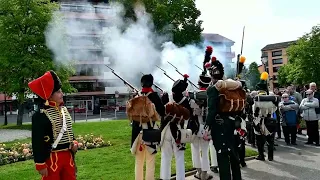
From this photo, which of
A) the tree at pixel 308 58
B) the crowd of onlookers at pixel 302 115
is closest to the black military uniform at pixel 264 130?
the crowd of onlookers at pixel 302 115

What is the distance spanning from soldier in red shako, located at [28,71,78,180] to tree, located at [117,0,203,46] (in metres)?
30.9

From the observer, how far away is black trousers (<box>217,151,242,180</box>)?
6688 mm

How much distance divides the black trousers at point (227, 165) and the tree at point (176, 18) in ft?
97.4

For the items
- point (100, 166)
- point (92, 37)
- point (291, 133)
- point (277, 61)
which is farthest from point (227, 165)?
point (277, 61)

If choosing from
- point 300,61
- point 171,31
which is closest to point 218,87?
point 171,31

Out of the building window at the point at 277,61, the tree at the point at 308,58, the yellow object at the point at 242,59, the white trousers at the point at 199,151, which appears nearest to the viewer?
the white trousers at the point at 199,151

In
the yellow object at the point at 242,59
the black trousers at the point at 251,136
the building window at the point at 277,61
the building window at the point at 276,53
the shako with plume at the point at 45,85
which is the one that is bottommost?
the black trousers at the point at 251,136

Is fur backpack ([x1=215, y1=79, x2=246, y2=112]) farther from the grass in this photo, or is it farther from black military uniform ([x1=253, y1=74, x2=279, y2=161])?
black military uniform ([x1=253, y1=74, x2=279, y2=161])

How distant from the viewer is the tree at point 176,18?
37.3 metres

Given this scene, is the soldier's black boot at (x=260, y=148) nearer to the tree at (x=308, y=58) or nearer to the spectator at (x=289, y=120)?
the spectator at (x=289, y=120)

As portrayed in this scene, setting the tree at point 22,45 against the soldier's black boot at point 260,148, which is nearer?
the soldier's black boot at point 260,148

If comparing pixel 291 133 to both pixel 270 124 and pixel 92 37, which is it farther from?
pixel 92 37

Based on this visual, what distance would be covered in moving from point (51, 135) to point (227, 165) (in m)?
3.11

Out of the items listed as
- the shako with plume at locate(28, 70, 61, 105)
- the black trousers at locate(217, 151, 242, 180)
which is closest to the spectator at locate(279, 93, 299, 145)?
the black trousers at locate(217, 151, 242, 180)
